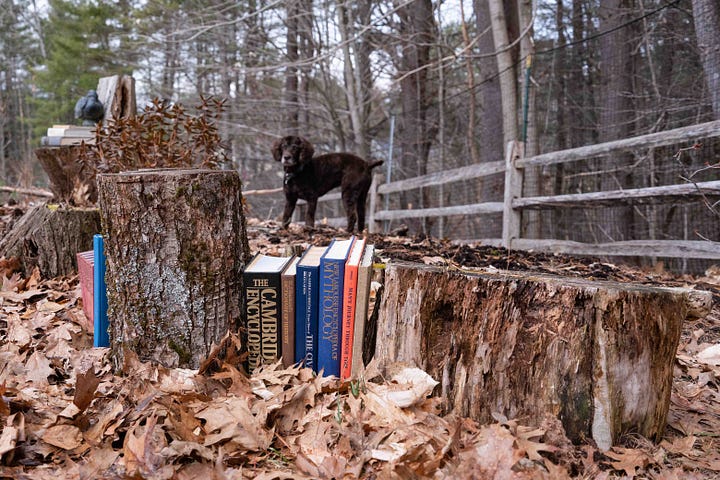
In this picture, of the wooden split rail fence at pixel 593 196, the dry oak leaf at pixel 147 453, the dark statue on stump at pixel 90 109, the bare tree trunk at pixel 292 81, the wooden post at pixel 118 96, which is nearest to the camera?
the dry oak leaf at pixel 147 453

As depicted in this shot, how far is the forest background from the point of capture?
8.98 metres

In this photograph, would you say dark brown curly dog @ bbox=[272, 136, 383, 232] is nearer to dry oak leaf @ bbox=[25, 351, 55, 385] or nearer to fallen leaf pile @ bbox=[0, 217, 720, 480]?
dry oak leaf @ bbox=[25, 351, 55, 385]

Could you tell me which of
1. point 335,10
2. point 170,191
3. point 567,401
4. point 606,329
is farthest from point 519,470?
point 335,10

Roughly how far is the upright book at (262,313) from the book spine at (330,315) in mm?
177

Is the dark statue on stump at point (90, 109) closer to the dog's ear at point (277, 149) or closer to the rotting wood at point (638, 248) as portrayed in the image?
the dog's ear at point (277, 149)

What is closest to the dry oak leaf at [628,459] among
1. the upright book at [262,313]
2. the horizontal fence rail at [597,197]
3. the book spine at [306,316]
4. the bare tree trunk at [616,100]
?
the book spine at [306,316]

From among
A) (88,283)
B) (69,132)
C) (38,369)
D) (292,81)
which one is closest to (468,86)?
(292,81)

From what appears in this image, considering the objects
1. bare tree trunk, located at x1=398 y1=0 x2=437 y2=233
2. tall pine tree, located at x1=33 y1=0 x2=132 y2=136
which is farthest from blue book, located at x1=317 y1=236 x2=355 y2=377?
tall pine tree, located at x1=33 y1=0 x2=132 y2=136

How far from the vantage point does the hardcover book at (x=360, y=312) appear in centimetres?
212

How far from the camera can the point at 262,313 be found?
218cm

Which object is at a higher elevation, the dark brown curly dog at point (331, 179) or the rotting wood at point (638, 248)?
the dark brown curly dog at point (331, 179)

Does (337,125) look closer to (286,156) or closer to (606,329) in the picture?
(286,156)

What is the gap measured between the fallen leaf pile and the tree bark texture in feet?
11.3

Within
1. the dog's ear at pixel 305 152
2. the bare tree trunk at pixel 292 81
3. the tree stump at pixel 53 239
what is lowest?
the tree stump at pixel 53 239
